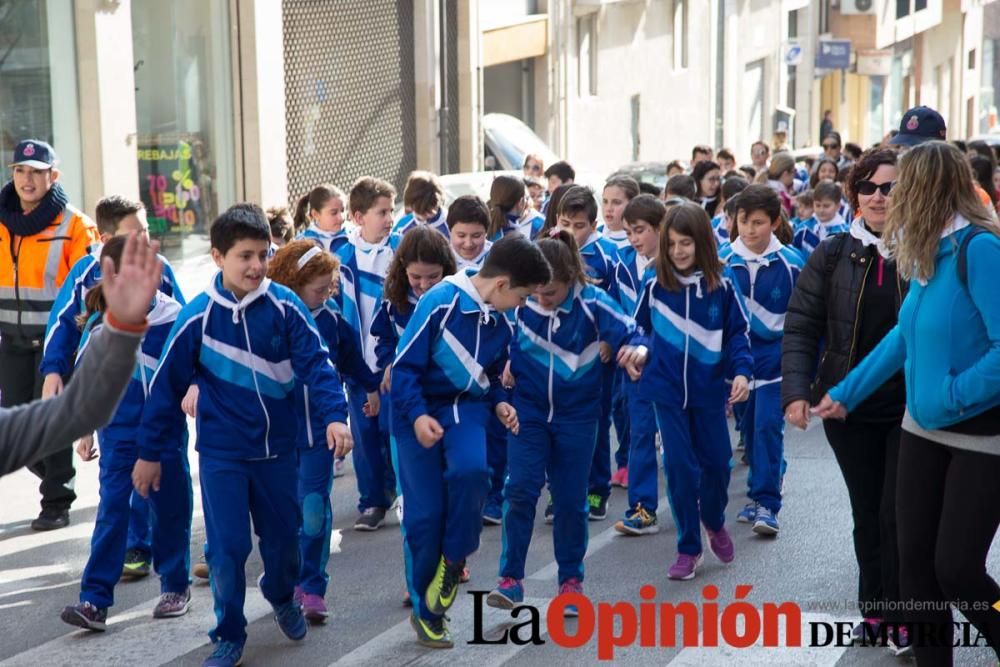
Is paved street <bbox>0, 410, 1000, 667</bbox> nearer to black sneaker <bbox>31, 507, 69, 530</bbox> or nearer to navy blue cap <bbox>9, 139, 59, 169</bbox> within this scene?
black sneaker <bbox>31, 507, 69, 530</bbox>

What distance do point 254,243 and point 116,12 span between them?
10940mm

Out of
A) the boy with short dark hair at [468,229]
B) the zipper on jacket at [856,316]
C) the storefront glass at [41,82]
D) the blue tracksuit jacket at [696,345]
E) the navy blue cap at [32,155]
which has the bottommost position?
the blue tracksuit jacket at [696,345]

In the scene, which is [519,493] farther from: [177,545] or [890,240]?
[890,240]

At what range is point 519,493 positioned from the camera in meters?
7.09

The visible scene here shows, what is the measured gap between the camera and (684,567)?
7703 millimetres

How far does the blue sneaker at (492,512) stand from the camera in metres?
8.98

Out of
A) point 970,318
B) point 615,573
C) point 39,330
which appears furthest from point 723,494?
point 39,330

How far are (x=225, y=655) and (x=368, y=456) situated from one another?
2759mm

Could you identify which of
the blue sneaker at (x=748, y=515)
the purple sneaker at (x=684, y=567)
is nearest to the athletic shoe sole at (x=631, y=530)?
the blue sneaker at (x=748, y=515)

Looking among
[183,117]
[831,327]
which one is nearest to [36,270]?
[831,327]

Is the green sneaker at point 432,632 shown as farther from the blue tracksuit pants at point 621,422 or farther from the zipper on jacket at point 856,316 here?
the blue tracksuit pants at point 621,422

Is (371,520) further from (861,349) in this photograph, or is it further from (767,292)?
(861,349)

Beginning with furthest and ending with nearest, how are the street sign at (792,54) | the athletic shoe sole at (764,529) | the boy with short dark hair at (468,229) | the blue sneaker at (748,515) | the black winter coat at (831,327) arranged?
1. the street sign at (792,54)
2. the blue sneaker at (748,515)
3. the athletic shoe sole at (764,529)
4. the boy with short dark hair at (468,229)
5. the black winter coat at (831,327)

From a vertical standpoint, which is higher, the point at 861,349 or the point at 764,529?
the point at 861,349
